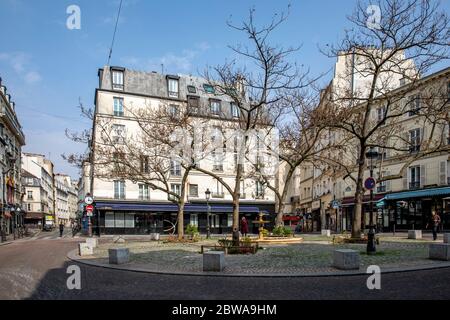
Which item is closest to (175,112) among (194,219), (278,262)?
(278,262)

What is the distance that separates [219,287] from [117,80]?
117 ft

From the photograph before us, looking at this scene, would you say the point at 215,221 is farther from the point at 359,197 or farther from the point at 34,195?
the point at 34,195

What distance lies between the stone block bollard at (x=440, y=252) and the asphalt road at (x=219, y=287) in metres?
1.85

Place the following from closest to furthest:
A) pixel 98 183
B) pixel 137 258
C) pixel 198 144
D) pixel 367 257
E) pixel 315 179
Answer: pixel 367 257
pixel 137 258
pixel 198 144
pixel 98 183
pixel 315 179

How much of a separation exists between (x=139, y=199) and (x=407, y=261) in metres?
30.8

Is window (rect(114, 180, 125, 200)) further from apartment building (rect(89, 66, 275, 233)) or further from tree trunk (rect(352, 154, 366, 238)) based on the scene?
tree trunk (rect(352, 154, 366, 238))

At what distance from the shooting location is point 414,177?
3316cm

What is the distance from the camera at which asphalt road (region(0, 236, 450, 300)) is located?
7.75 meters

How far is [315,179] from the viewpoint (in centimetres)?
5366

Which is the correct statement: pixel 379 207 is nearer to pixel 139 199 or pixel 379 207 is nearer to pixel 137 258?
pixel 139 199

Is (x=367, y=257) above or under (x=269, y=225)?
above

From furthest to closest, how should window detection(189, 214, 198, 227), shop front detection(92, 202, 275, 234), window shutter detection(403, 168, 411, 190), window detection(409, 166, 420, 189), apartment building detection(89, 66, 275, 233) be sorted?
1. window detection(189, 214, 198, 227)
2. apartment building detection(89, 66, 275, 233)
3. shop front detection(92, 202, 275, 234)
4. window shutter detection(403, 168, 411, 190)
5. window detection(409, 166, 420, 189)

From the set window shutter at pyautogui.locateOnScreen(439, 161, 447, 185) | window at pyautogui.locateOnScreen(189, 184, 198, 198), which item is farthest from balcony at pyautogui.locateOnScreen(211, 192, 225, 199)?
window shutter at pyautogui.locateOnScreen(439, 161, 447, 185)
